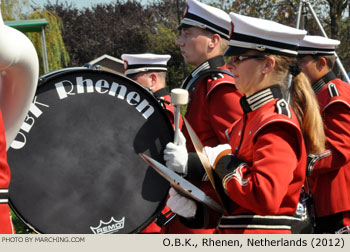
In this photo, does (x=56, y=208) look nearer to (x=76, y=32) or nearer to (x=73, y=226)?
(x=73, y=226)

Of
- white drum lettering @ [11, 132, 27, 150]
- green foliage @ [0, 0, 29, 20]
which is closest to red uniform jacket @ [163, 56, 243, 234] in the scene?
white drum lettering @ [11, 132, 27, 150]

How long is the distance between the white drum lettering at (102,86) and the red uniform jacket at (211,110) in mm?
512

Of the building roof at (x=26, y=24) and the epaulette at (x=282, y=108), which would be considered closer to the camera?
the epaulette at (x=282, y=108)

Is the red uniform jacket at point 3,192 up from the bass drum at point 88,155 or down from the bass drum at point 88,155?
up

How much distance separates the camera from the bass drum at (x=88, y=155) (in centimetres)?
319

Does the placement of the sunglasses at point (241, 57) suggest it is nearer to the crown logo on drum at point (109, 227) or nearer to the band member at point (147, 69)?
the crown logo on drum at point (109, 227)

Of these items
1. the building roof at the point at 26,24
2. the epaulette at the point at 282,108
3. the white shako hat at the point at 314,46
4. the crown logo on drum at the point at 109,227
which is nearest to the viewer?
the epaulette at the point at 282,108

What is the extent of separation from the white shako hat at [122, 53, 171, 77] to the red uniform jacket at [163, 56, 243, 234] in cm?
219

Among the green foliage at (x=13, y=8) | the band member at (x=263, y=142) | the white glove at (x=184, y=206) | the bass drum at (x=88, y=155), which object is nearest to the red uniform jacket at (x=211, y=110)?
the bass drum at (x=88, y=155)

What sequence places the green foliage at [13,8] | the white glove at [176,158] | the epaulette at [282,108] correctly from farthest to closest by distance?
the green foliage at [13,8], the white glove at [176,158], the epaulette at [282,108]

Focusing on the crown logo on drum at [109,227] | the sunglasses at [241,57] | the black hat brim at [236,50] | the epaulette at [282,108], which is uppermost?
the black hat brim at [236,50]

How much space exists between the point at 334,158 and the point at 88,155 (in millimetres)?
1492

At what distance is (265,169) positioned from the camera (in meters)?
2.23

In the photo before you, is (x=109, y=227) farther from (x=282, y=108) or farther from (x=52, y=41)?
(x=52, y=41)
